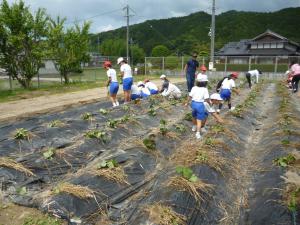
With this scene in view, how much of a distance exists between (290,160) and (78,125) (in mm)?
4967

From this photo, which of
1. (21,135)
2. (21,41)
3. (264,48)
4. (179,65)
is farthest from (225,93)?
(264,48)

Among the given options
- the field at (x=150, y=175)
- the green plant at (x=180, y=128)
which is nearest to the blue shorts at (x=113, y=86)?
the field at (x=150, y=175)

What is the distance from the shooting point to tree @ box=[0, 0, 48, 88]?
16.4 m

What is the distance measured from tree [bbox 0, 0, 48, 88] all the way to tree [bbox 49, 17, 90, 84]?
7.40ft

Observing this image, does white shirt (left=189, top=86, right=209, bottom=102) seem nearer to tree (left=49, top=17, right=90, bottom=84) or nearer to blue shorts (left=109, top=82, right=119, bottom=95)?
blue shorts (left=109, top=82, right=119, bottom=95)

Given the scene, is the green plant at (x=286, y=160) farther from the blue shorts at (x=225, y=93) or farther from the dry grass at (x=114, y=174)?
the blue shorts at (x=225, y=93)

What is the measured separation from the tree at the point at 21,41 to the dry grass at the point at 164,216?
1495cm

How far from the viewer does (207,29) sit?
248 ft

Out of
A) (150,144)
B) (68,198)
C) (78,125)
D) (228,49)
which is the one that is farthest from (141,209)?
(228,49)

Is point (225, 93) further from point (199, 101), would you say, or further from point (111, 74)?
point (111, 74)

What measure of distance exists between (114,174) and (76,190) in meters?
0.71

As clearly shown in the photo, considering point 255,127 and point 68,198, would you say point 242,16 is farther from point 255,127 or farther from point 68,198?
point 68,198

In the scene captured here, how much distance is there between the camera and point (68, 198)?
4086 mm

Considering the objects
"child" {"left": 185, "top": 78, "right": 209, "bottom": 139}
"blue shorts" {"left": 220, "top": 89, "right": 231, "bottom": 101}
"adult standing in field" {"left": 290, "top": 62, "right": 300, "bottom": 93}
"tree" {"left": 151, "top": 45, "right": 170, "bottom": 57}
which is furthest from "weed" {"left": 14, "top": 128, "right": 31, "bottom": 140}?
"tree" {"left": 151, "top": 45, "right": 170, "bottom": 57}
